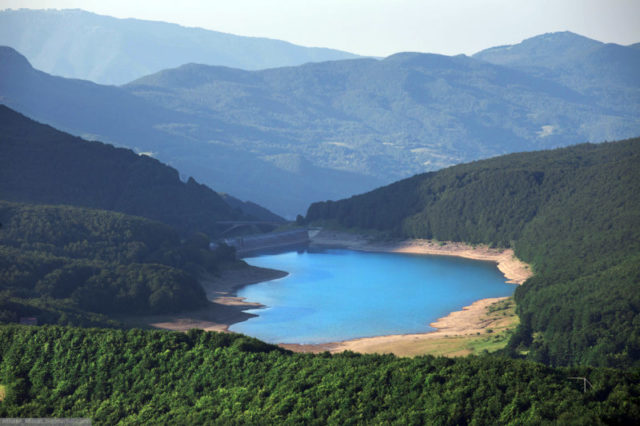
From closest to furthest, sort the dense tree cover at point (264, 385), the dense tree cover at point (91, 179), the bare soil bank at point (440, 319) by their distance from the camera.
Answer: the dense tree cover at point (264, 385) < the bare soil bank at point (440, 319) < the dense tree cover at point (91, 179)

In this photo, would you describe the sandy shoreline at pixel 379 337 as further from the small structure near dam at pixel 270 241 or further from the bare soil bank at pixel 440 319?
the small structure near dam at pixel 270 241

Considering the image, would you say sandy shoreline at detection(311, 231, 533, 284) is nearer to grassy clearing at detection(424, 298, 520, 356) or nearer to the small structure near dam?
the small structure near dam

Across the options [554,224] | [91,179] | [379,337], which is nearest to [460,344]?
[379,337]

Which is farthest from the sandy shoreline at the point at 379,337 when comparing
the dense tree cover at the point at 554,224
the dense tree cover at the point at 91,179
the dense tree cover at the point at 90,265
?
the dense tree cover at the point at 91,179

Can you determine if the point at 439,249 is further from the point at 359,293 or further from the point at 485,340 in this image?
the point at 485,340

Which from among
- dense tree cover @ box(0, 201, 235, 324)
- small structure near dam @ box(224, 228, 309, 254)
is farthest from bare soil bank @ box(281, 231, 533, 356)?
dense tree cover @ box(0, 201, 235, 324)

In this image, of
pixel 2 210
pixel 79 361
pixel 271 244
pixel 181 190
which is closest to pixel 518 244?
pixel 271 244

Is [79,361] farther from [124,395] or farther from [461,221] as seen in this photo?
[461,221]
